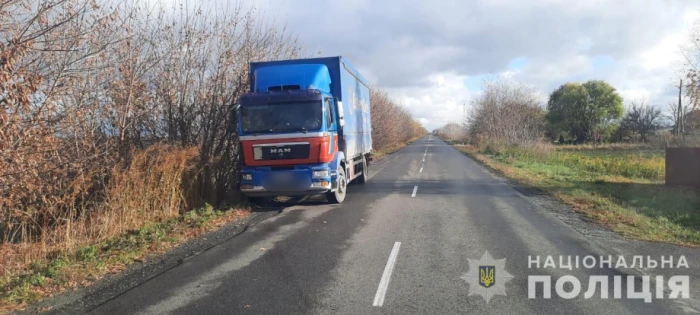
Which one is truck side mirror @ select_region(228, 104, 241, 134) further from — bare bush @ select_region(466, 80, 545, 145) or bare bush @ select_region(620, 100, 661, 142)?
bare bush @ select_region(620, 100, 661, 142)

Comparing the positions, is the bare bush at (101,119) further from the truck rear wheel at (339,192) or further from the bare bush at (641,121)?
the bare bush at (641,121)

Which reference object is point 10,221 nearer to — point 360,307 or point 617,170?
point 360,307

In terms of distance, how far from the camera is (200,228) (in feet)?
31.6

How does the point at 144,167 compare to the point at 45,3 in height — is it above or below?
below

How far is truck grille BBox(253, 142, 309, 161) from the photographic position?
1152 centimetres

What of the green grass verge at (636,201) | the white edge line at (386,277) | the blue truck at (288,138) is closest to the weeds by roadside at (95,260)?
the blue truck at (288,138)

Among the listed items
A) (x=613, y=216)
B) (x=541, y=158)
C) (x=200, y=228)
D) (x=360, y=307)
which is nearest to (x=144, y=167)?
(x=200, y=228)

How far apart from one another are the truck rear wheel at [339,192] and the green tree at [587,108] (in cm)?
5849

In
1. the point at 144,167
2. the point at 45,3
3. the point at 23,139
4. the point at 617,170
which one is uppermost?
the point at 45,3

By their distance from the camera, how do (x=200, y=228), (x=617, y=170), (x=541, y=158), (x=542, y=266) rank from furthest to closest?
(x=541, y=158) → (x=617, y=170) → (x=200, y=228) → (x=542, y=266)

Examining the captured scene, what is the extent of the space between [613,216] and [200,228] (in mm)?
8704

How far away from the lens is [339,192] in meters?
12.6

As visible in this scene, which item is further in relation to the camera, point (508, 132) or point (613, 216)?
point (508, 132)

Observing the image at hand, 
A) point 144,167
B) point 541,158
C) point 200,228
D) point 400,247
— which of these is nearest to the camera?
point 400,247
